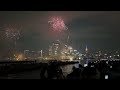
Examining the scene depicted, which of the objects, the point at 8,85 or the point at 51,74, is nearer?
the point at 8,85

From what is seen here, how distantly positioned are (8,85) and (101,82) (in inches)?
81.2

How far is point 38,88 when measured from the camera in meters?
6.53

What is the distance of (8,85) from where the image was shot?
21.2 ft
